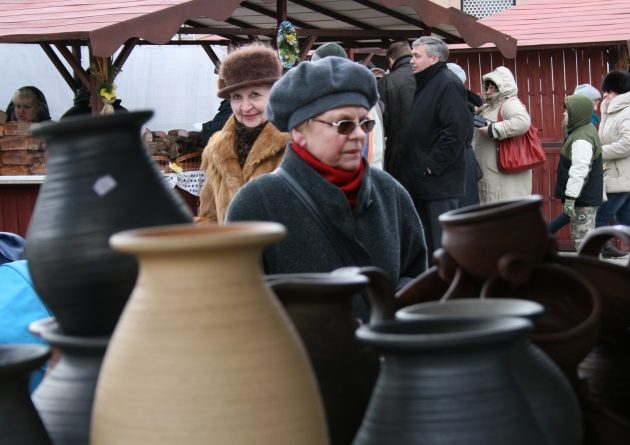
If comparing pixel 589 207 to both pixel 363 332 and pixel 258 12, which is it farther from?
pixel 363 332

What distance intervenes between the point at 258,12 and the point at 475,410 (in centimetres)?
1051

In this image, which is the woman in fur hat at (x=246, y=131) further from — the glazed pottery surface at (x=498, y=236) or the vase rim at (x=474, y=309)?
the vase rim at (x=474, y=309)

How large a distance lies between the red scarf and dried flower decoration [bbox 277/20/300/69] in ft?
18.4

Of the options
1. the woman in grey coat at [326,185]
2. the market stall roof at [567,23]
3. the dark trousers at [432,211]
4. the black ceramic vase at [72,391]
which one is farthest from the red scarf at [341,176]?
the market stall roof at [567,23]

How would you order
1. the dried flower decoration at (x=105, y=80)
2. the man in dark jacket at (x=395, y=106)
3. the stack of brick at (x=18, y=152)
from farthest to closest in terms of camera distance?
the stack of brick at (x=18, y=152) < the dried flower decoration at (x=105, y=80) < the man in dark jacket at (x=395, y=106)

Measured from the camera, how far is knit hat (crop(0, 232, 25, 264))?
3686 mm

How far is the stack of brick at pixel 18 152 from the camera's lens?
961cm

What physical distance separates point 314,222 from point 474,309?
Answer: 1481 millimetres

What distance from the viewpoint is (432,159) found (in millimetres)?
7238

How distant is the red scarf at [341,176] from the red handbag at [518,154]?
584 cm

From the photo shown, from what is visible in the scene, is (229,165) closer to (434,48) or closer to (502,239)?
(502,239)

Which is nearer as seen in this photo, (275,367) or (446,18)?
(275,367)

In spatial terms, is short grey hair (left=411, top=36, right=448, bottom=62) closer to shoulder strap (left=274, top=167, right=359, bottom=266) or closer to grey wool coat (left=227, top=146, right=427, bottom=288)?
grey wool coat (left=227, top=146, right=427, bottom=288)

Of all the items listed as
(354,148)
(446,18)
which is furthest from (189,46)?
(354,148)
